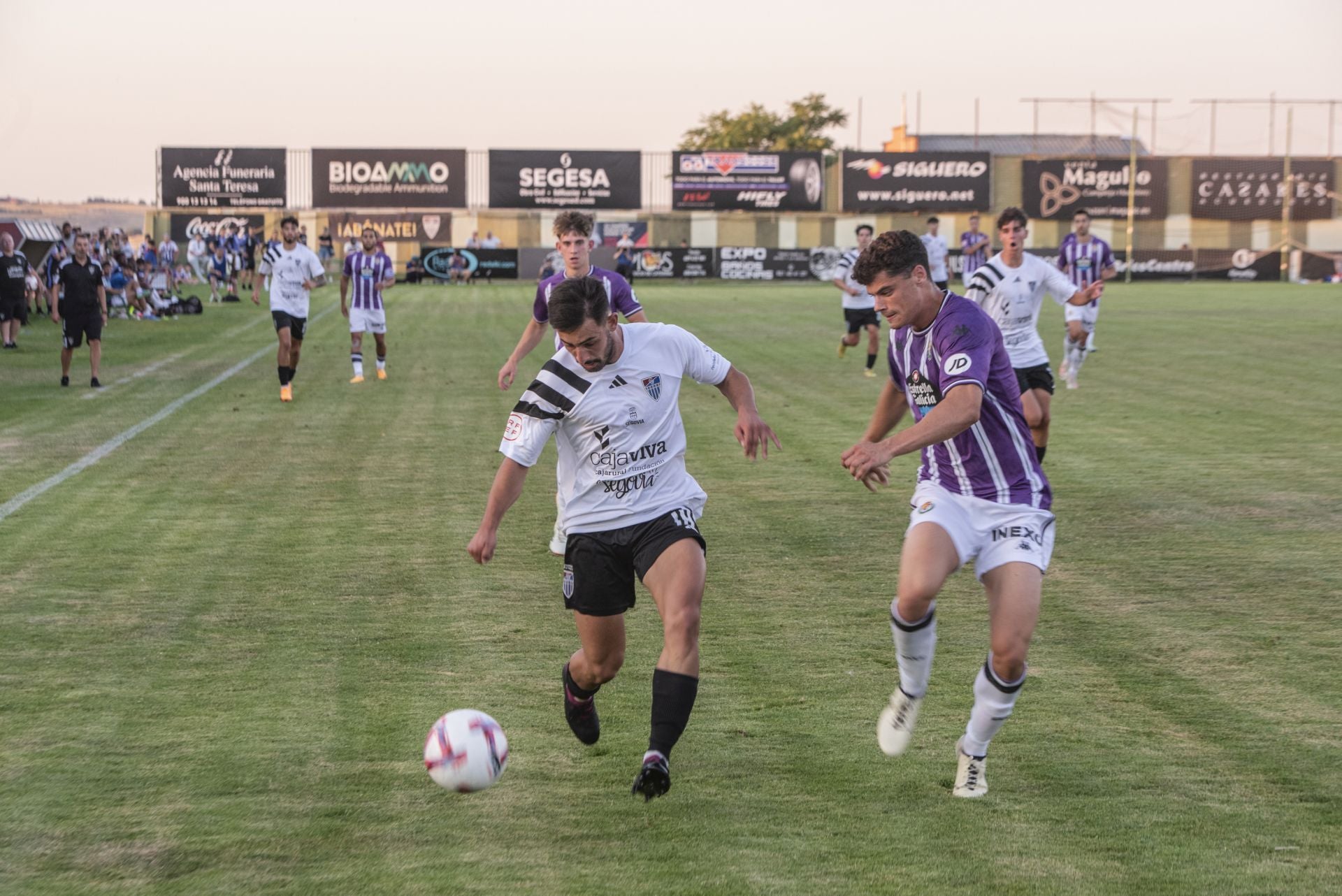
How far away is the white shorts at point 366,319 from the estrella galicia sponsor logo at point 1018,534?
53.4 ft

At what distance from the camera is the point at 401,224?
62.6 m

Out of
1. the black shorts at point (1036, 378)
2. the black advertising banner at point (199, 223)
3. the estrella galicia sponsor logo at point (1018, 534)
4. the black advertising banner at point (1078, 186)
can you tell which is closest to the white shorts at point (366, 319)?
the black shorts at point (1036, 378)

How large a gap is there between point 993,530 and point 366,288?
16.2 metres

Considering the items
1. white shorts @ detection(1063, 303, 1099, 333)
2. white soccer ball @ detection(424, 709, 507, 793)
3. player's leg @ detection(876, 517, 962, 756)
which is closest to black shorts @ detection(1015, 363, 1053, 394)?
player's leg @ detection(876, 517, 962, 756)

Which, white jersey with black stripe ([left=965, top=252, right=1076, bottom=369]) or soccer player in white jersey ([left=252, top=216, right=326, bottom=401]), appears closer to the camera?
white jersey with black stripe ([left=965, top=252, right=1076, bottom=369])

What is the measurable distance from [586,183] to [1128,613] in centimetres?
5710

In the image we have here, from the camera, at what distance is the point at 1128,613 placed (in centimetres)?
Result: 793

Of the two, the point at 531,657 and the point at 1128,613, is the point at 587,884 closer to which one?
the point at 531,657

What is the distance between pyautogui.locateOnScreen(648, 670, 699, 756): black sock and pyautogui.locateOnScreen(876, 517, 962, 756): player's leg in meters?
0.85

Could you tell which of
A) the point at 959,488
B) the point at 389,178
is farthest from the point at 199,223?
the point at 959,488

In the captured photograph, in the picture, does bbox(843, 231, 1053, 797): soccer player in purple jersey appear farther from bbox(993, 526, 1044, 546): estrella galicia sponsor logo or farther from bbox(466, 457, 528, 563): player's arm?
bbox(466, 457, 528, 563): player's arm

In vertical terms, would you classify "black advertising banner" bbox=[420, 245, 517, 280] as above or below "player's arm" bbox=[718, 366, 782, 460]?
above

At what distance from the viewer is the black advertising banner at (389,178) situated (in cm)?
6347

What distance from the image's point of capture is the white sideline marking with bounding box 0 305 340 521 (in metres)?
11.5
